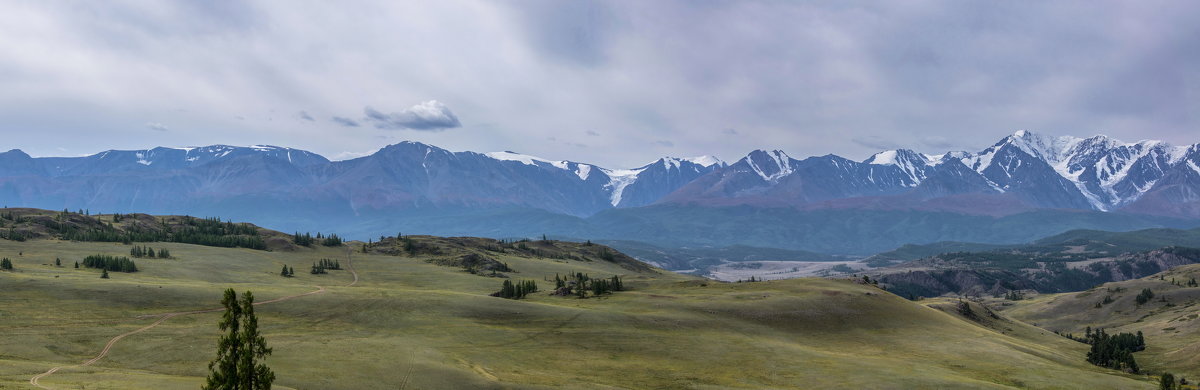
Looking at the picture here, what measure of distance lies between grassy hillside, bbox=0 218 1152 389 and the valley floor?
14.8 inches

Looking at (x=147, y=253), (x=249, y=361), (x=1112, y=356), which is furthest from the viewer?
(x=147, y=253)

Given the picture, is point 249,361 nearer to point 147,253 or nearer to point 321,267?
point 321,267

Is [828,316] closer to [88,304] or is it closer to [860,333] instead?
[860,333]

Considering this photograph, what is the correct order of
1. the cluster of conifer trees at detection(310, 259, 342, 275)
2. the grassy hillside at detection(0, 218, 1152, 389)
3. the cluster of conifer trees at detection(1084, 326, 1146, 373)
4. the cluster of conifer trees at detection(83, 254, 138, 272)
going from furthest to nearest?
the cluster of conifer trees at detection(310, 259, 342, 275)
the cluster of conifer trees at detection(83, 254, 138, 272)
the cluster of conifer trees at detection(1084, 326, 1146, 373)
the grassy hillside at detection(0, 218, 1152, 389)

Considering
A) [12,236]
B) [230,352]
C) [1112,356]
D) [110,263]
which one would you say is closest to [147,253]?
[110,263]

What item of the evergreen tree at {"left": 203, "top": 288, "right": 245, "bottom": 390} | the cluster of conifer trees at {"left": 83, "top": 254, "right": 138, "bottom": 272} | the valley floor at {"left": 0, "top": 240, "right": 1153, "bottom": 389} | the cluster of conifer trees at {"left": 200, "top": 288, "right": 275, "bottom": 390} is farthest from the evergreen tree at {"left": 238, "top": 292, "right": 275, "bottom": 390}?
the cluster of conifer trees at {"left": 83, "top": 254, "right": 138, "bottom": 272}

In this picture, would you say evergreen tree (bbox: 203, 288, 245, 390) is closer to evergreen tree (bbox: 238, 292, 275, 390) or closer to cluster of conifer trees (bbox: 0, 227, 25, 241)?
evergreen tree (bbox: 238, 292, 275, 390)

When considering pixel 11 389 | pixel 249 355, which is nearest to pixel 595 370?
pixel 249 355

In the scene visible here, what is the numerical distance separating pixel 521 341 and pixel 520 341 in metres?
0.16

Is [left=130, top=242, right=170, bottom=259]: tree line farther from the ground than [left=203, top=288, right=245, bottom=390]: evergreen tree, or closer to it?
farther from the ground

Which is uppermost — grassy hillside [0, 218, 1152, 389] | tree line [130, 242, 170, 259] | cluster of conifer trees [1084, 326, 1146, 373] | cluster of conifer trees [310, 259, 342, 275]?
tree line [130, 242, 170, 259]

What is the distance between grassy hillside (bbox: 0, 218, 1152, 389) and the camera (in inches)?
3000

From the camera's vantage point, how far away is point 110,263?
14625 centimetres

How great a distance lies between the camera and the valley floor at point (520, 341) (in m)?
76.1
